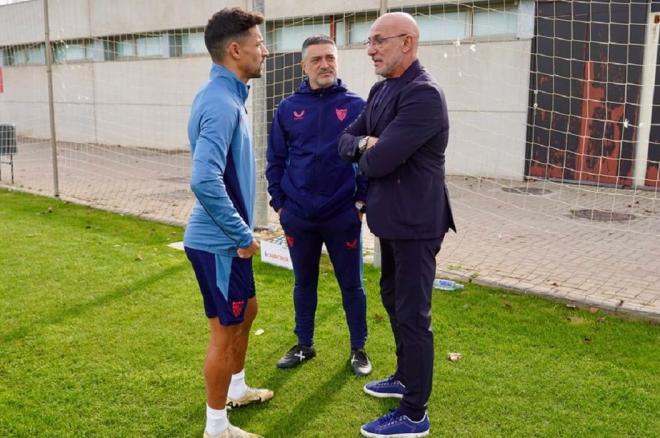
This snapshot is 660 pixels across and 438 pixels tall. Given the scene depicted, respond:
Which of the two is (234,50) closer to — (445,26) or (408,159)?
(408,159)

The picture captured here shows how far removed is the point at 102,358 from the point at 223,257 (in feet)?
5.75

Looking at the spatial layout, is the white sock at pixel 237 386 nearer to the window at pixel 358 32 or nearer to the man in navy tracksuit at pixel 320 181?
the man in navy tracksuit at pixel 320 181

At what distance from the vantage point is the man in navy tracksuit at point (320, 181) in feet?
12.2

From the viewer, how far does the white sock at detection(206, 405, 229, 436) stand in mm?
3020

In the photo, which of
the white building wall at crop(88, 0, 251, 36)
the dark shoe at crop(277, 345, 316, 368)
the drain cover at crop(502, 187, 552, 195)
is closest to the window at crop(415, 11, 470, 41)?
the drain cover at crop(502, 187, 552, 195)

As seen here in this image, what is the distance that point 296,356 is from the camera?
159 inches

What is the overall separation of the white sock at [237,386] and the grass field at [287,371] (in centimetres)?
12

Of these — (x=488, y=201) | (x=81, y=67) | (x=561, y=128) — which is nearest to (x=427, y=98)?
(x=488, y=201)

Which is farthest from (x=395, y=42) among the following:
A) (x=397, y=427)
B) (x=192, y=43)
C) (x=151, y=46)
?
(x=151, y=46)

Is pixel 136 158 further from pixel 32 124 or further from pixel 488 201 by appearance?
pixel 488 201

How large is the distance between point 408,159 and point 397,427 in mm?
1369

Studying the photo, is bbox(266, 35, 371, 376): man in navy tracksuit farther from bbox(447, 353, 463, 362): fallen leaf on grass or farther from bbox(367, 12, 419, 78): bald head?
bbox(367, 12, 419, 78): bald head

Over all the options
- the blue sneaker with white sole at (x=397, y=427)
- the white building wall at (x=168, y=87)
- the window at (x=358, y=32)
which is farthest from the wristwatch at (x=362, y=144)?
the window at (x=358, y=32)

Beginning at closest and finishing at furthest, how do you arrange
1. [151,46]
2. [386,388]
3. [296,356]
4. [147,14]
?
[386,388] → [296,356] → [147,14] → [151,46]
